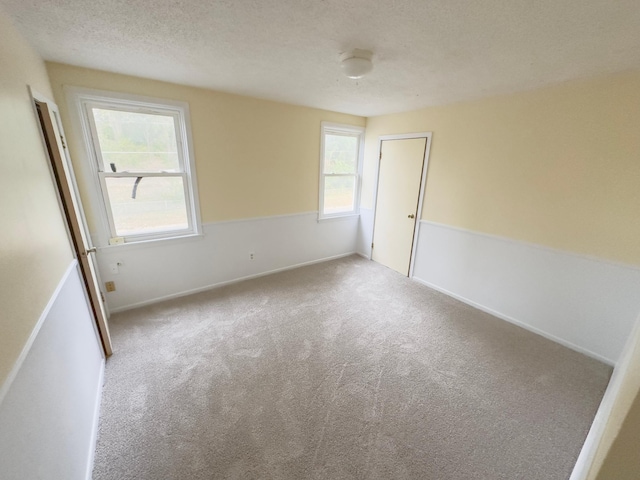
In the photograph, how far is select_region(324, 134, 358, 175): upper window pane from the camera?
3.77m

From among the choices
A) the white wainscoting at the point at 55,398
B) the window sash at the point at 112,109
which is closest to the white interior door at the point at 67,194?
the white wainscoting at the point at 55,398

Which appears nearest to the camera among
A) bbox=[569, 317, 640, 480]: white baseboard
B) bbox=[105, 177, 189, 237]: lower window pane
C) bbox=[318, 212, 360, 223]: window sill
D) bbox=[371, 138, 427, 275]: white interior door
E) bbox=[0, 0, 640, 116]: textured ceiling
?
bbox=[569, 317, 640, 480]: white baseboard

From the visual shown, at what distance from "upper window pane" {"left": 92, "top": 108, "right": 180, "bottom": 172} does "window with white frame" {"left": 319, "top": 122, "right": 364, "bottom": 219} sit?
1917 millimetres

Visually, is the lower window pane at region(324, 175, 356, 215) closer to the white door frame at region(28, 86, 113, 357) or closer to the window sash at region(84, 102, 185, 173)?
the window sash at region(84, 102, 185, 173)

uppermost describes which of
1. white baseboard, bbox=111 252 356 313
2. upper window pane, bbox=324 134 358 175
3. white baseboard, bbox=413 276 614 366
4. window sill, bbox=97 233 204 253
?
upper window pane, bbox=324 134 358 175

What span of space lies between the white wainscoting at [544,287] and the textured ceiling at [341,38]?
4.84 feet

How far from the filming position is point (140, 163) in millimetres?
2465

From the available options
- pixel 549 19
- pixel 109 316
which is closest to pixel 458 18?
pixel 549 19

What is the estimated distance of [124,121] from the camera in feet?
7.69

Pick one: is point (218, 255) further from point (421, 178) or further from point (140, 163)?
point (421, 178)

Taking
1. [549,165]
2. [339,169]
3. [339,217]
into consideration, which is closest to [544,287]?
[549,165]

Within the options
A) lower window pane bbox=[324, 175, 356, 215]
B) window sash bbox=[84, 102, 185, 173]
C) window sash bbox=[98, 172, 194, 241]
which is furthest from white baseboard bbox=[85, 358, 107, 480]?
lower window pane bbox=[324, 175, 356, 215]

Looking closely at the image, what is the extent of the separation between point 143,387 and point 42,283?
1051 mm

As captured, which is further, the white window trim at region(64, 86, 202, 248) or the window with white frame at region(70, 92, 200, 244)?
the window with white frame at region(70, 92, 200, 244)
